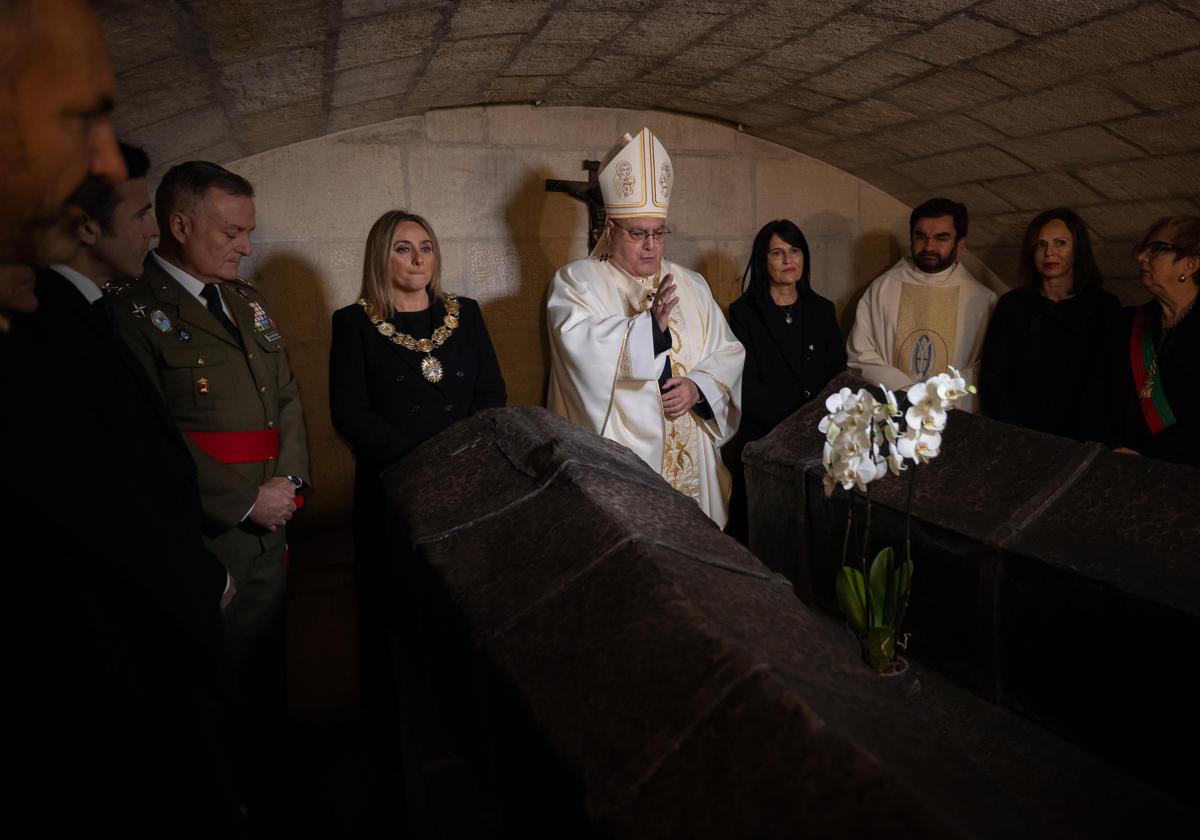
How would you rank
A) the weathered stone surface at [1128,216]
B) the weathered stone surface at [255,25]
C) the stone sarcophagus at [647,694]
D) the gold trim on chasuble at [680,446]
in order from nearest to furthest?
the stone sarcophagus at [647,694] → the weathered stone surface at [255,25] → the gold trim on chasuble at [680,446] → the weathered stone surface at [1128,216]

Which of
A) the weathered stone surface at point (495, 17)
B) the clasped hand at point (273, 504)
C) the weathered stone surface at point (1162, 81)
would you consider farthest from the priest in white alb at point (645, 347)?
the weathered stone surface at point (1162, 81)

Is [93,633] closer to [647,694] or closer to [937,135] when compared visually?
[647,694]

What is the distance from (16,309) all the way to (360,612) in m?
2.32

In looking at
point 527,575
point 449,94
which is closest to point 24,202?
point 527,575

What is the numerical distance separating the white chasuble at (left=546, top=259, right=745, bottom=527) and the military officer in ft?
3.92

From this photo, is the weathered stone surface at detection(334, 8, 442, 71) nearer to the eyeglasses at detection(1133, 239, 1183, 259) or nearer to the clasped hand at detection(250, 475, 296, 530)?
the clasped hand at detection(250, 475, 296, 530)

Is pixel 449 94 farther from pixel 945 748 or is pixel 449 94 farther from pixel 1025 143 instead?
pixel 945 748

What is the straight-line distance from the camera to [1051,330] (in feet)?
11.3

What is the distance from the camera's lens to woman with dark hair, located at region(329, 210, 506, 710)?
2.76 meters

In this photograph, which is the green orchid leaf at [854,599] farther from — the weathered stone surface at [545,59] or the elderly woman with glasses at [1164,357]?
the weathered stone surface at [545,59]

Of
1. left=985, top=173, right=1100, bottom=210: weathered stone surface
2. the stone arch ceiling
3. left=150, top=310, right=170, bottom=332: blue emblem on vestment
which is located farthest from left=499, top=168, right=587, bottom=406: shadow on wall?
left=985, top=173, right=1100, bottom=210: weathered stone surface

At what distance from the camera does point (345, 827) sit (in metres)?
2.34

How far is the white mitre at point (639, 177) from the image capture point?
3312 mm

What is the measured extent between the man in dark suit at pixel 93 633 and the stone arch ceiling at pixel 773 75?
1292 mm
